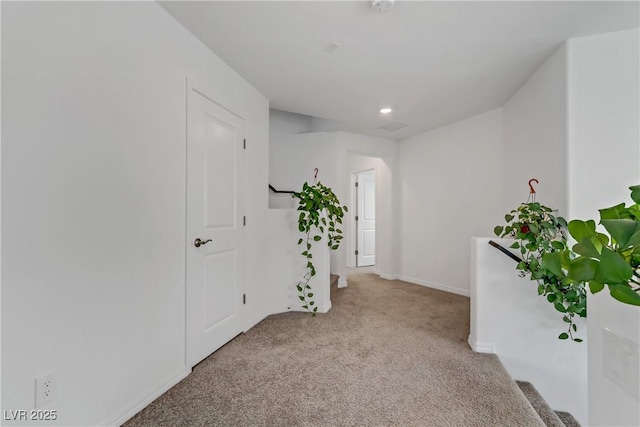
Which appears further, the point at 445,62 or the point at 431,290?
the point at 431,290

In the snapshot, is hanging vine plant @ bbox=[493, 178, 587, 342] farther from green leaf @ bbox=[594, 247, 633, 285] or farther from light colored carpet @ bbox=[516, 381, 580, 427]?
green leaf @ bbox=[594, 247, 633, 285]

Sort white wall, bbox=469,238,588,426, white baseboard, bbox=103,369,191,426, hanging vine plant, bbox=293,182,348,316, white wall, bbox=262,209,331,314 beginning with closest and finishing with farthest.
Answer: white baseboard, bbox=103,369,191,426 → white wall, bbox=469,238,588,426 → hanging vine plant, bbox=293,182,348,316 → white wall, bbox=262,209,331,314

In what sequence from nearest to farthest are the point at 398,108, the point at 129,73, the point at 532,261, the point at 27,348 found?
the point at 27,348
the point at 129,73
the point at 532,261
the point at 398,108

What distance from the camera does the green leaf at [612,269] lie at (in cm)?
48

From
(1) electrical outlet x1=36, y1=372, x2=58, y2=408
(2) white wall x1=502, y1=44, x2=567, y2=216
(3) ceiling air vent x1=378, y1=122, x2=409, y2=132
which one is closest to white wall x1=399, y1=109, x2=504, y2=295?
(2) white wall x1=502, y1=44, x2=567, y2=216

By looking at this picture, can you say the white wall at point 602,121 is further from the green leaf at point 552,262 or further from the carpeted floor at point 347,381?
the green leaf at point 552,262

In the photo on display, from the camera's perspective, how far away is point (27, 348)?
1169 millimetres

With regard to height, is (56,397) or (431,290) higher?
(56,397)

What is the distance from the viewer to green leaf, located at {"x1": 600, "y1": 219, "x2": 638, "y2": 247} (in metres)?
0.49

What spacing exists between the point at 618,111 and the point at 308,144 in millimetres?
3133

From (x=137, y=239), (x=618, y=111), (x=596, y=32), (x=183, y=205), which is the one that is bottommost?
(x=137, y=239)

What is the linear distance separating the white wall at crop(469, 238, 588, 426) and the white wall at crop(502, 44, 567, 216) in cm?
62

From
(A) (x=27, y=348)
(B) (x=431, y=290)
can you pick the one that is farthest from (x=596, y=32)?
(A) (x=27, y=348)

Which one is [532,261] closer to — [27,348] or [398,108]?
[398,108]
